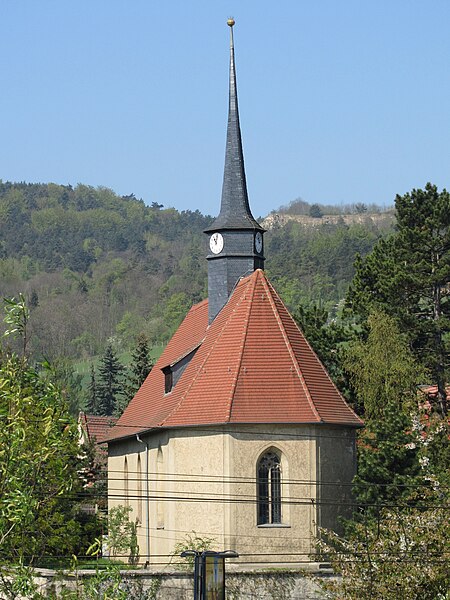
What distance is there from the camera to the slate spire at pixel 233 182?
41894mm

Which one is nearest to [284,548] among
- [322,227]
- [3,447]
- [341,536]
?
[341,536]

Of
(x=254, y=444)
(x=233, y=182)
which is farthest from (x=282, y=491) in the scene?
(x=233, y=182)

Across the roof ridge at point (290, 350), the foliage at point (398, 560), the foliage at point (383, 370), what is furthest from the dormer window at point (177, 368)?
the foliage at point (398, 560)

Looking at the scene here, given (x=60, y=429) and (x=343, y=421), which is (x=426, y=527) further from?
(x=60, y=429)

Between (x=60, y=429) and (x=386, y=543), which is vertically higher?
(x=60, y=429)

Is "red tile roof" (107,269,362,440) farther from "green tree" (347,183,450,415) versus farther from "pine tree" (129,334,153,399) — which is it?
"pine tree" (129,334,153,399)

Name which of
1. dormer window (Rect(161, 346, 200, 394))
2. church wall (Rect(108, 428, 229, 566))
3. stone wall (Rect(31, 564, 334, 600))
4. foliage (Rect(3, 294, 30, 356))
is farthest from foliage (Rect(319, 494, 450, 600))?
dormer window (Rect(161, 346, 200, 394))

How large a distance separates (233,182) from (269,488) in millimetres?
11847

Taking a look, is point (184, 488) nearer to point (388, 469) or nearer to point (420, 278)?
point (388, 469)

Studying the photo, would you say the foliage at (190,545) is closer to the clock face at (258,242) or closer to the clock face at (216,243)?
the clock face at (216,243)

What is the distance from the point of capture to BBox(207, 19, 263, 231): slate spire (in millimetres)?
41894

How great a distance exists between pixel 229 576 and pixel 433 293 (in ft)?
61.2

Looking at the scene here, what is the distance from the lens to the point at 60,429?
22906mm

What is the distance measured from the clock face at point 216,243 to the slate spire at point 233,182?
262 mm
